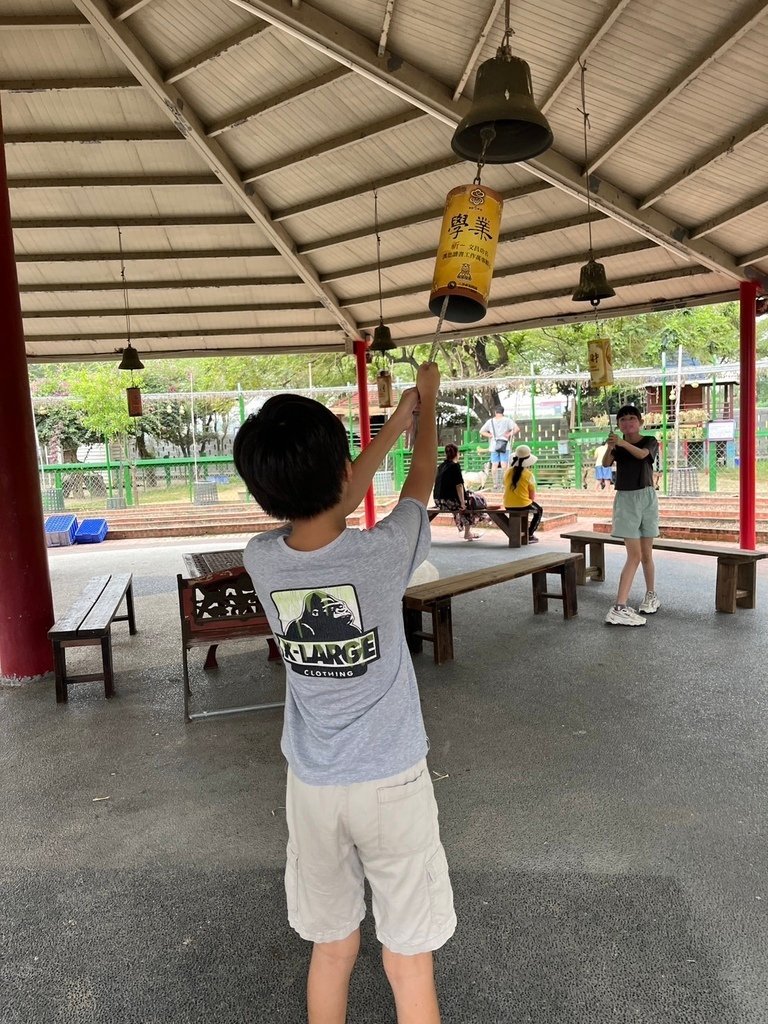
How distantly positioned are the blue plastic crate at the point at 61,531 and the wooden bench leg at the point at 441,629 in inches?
422

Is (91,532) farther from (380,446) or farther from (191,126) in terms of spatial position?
(380,446)

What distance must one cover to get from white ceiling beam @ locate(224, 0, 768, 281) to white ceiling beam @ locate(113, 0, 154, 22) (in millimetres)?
687

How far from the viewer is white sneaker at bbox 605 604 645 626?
223 inches

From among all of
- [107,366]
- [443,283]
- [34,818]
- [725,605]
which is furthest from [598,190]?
[107,366]

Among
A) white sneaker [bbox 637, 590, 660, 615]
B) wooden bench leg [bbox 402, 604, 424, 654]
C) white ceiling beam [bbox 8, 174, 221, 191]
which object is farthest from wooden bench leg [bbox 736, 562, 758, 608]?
white ceiling beam [bbox 8, 174, 221, 191]

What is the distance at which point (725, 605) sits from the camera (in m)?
6.02

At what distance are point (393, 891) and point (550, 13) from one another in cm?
502

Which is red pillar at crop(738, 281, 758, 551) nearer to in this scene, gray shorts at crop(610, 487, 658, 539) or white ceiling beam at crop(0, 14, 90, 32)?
gray shorts at crop(610, 487, 658, 539)

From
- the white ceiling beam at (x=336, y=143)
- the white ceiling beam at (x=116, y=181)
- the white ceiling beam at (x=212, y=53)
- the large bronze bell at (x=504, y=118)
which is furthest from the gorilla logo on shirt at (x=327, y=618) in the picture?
the white ceiling beam at (x=116, y=181)

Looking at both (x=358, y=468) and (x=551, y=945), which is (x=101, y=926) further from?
(x=358, y=468)

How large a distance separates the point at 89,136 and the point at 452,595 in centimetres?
556

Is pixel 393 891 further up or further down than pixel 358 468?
further down

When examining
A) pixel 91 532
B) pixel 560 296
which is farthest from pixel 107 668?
pixel 91 532

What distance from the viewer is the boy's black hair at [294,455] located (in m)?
1.37
